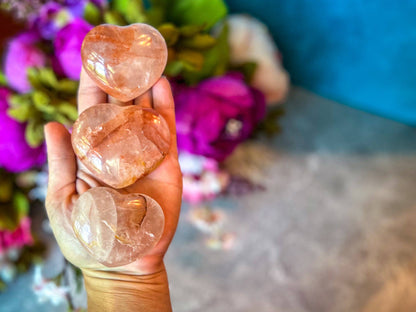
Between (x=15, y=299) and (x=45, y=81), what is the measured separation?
47 cm

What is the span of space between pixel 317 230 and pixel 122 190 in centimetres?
51

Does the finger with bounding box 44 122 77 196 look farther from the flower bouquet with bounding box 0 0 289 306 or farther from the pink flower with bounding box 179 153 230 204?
the pink flower with bounding box 179 153 230 204

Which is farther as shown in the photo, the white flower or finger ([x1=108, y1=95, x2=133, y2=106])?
the white flower

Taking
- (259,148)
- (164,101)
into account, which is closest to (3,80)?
(164,101)

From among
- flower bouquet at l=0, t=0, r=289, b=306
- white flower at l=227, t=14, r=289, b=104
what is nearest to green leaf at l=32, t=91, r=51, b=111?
flower bouquet at l=0, t=0, r=289, b=306

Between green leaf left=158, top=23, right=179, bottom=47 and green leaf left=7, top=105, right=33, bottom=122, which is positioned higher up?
green leaf left=158, top=23, right=179, bottom=47

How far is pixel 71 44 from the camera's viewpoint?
23.5 inches

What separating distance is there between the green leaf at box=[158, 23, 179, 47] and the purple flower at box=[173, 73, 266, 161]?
0.42 ft

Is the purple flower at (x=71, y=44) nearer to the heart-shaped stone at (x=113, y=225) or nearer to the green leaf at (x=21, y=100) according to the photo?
the green leaf at (x=21, y=100)

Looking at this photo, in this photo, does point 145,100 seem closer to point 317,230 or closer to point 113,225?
point 113,225

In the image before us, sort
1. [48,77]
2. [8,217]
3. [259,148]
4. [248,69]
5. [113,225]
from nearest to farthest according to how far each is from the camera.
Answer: [113,225], [48,77], [8,217], [248,69], [259,148]

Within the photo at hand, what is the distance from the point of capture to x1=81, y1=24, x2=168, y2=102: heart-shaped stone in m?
0.53

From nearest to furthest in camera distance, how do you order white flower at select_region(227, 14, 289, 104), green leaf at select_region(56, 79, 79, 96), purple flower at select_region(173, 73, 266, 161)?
green leaf at select_region(56, 79, 79, 96) < purple flower at select_region(173, 73, 266, 161) < white flower at select_region(227, 14, 289, 104)

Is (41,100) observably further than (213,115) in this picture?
No
